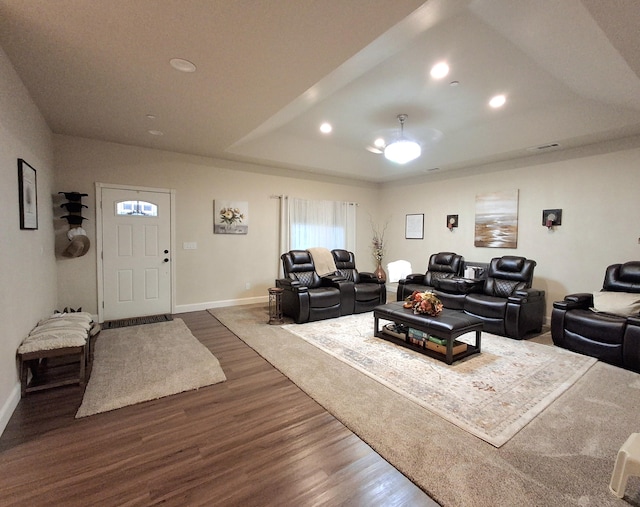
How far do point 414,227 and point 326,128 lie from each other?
3.20m

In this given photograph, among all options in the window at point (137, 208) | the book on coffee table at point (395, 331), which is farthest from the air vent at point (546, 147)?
the window at point (137, 208)

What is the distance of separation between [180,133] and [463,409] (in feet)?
15.1

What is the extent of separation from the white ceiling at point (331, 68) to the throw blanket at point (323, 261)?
215 cm

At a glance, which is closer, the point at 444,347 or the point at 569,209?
the point at 444,347

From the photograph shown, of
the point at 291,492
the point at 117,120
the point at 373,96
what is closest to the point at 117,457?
the point at 291,492

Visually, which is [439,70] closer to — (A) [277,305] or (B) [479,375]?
(B) [479,375]

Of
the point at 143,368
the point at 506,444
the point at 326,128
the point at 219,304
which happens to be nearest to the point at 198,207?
the point at 219,304

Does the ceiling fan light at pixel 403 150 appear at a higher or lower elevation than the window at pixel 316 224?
higher

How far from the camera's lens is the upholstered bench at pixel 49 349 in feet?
8.30

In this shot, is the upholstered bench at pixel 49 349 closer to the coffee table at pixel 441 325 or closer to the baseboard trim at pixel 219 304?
the baseboard trim at pixel 219 304

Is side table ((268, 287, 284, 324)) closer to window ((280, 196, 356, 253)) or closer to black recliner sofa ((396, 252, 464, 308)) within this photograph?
window ((280, 196, 356, 253))

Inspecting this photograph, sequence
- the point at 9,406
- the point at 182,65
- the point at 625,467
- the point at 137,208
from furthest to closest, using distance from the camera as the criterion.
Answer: the point at 137,208, the point at 182,65, the point at 9,406, the point at 625,467

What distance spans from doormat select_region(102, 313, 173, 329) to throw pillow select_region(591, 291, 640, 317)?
19.2 feet

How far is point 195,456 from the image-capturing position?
6.24ft
